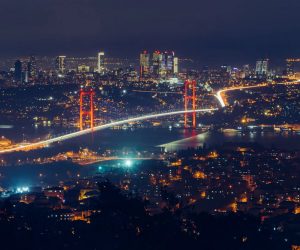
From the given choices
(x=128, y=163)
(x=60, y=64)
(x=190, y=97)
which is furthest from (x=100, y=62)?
(x=128, y=163)

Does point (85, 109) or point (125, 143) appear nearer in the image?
point (125, 143)

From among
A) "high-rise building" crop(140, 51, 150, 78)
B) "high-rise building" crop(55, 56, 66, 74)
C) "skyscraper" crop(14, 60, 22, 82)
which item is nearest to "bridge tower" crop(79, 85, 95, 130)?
"skyscraper" crop(14, 60, 22, 82)

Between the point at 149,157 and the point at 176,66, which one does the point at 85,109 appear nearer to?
the point at 149,157

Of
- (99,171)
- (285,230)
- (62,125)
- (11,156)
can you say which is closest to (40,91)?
(62,125)

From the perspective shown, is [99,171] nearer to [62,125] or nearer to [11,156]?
[11,156]

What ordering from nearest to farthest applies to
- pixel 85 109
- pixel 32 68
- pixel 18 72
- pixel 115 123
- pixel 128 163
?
1. pixel 128 163
2. pixel 115 123
3. pixel 85 109
4. pixel 18 72
5. pixel 32 68

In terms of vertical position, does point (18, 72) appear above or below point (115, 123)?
above

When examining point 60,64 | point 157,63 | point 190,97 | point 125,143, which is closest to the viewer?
point 125,143
